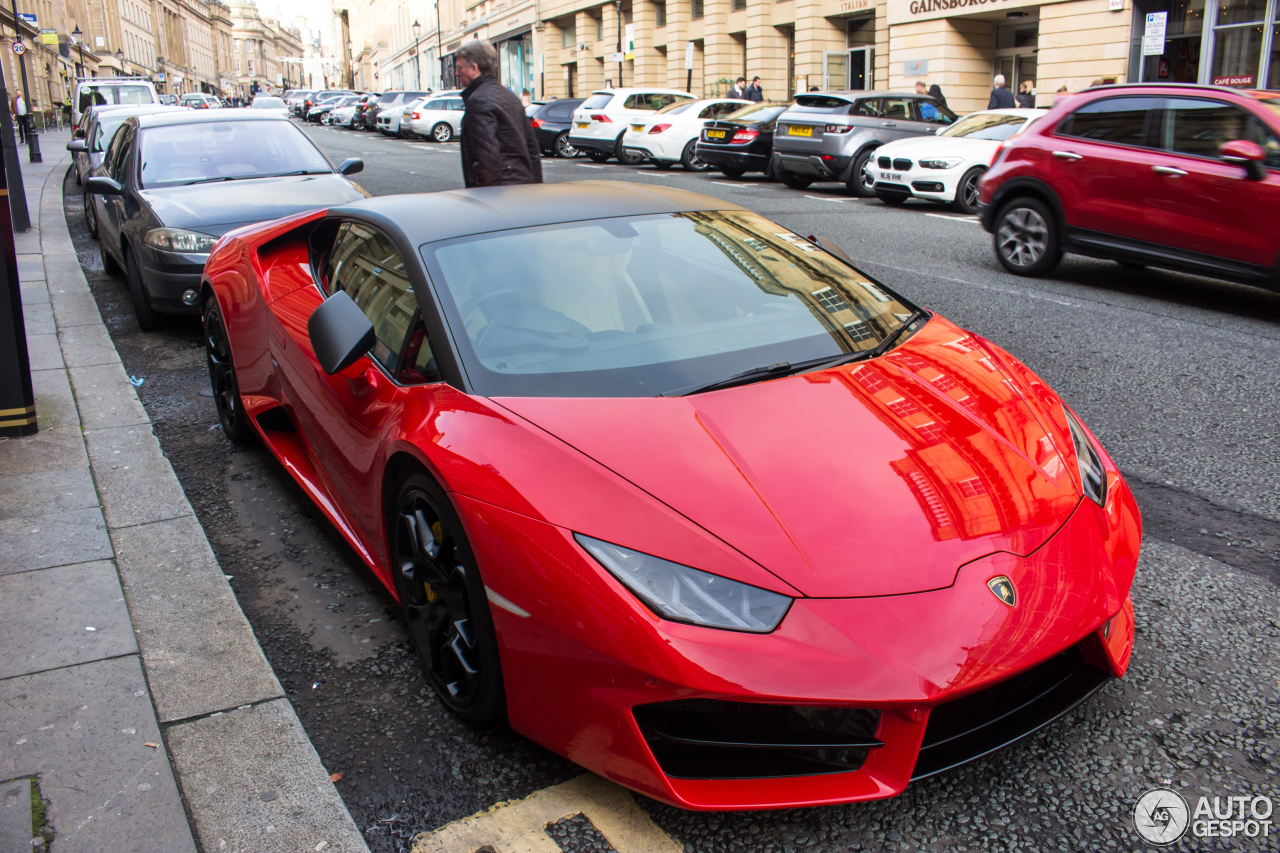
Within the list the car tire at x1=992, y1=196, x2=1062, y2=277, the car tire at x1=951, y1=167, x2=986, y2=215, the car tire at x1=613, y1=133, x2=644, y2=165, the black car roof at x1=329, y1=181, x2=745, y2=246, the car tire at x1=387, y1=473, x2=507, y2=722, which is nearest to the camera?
the car tire at x1=387, y1=473, x2=507, y2=722

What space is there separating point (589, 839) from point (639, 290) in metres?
1.53

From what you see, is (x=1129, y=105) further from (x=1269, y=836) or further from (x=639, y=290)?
(x=1269, y=836)

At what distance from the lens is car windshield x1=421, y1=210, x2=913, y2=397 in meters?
2.70

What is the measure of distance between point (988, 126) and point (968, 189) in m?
1.31

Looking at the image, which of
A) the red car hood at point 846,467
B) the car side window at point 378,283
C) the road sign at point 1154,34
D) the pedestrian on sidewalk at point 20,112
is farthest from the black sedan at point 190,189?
the pedestrian on sidewalk at point 20,112

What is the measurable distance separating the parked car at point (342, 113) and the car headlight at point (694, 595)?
149 feet

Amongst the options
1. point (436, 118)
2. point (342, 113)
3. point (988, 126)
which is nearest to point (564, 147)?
point (436, 118)

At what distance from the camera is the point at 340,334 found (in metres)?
2.97

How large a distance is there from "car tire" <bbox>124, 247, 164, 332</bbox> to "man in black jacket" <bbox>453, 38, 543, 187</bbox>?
7.47ft

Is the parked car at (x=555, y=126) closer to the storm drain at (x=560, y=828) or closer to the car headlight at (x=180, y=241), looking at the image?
the car headlight at (x=180, y=241)

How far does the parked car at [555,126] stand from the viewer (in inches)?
1029

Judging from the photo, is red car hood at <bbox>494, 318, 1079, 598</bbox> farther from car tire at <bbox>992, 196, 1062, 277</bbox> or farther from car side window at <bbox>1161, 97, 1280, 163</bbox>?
car tire at <bbox>992, 196, 1062, 277</bbox>

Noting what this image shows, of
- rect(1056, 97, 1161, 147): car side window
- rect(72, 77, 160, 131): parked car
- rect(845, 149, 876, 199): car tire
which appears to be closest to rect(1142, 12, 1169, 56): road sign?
rect(845, 149, 876, 199): car tire

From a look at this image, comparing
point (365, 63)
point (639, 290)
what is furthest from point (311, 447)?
point (365, 63)
